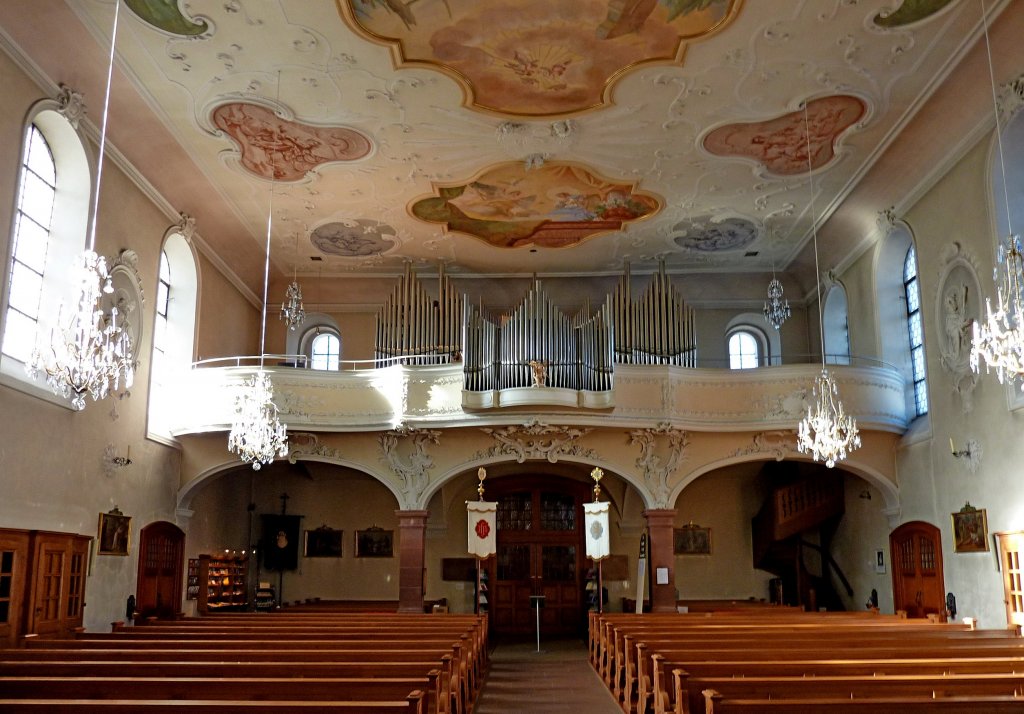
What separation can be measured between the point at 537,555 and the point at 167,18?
14734mm

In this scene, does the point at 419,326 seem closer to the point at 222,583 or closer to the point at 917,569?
the point at 222,583

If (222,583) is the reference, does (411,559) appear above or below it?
above

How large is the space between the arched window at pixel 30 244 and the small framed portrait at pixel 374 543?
419 inches

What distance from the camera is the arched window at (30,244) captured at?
12.7m

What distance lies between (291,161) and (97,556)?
24.3 ft

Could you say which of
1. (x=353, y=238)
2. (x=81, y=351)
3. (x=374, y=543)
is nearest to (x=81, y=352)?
(x=81, y=351)

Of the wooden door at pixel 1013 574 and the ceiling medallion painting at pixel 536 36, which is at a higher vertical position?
the ceiling medallion painting at pixel 536 36

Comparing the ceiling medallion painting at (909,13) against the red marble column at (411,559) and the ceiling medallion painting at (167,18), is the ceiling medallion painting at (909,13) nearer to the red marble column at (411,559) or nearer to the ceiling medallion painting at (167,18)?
the ceiling medallion painting at (167,18)

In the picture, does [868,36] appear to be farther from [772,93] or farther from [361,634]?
[361,634]

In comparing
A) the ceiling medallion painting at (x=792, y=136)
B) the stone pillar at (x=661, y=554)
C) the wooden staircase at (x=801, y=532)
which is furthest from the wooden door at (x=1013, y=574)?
the ceiling medallion painting at (x=792, y=136)

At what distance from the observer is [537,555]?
2203cm

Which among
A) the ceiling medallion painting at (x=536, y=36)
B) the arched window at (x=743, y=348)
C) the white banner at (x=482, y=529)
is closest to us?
the ceiling medallion painting at (x=536, y=36)

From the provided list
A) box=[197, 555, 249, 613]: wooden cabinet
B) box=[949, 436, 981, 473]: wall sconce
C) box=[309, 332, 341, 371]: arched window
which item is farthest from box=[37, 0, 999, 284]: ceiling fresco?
box=[197, 555, 249, 613]: wooden cabinet

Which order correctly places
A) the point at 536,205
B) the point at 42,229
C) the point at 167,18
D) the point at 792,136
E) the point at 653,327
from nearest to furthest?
the point at 167,18
the point at 42,229
the point at 792,136
the point at 536,205
the point at 653,327
